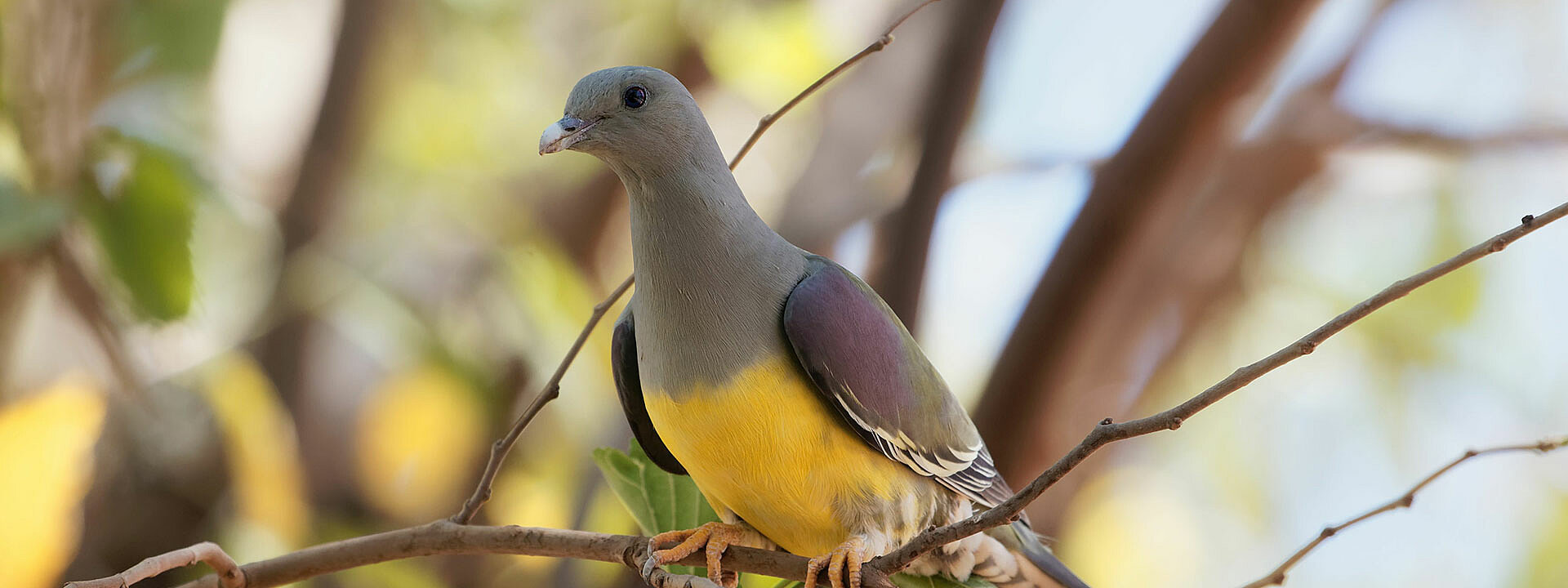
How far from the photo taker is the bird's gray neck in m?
1.10

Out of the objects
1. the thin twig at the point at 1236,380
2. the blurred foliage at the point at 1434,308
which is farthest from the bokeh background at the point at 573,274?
the thin twig at the point at 1236,380

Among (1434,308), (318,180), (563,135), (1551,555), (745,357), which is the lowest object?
(1551,555)

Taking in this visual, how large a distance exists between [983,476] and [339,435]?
222cm

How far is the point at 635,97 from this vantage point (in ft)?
3.72

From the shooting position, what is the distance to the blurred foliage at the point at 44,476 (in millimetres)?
2396

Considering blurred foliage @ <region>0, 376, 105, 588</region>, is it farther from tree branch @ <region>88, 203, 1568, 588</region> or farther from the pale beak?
the pale beak

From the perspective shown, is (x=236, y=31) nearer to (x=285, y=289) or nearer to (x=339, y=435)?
(x=285, y=289)

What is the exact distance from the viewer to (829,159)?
3014mm

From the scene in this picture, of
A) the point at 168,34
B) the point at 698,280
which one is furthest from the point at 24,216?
the point at 698,280

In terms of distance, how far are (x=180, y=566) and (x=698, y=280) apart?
587 millimetres

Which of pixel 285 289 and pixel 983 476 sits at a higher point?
pixel 285 289

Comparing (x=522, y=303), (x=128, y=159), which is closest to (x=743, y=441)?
(x=128, y=159)

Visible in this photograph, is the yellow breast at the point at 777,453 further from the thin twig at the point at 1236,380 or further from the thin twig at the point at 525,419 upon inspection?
the thin twig at the point at 1236,380

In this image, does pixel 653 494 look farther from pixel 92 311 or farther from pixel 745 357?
pixel 92 311
